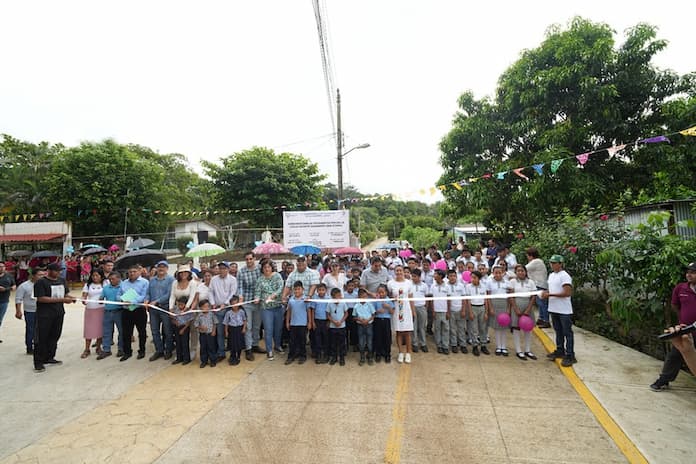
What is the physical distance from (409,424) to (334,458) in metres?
0.96

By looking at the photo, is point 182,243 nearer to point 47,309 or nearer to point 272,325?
point 47,309

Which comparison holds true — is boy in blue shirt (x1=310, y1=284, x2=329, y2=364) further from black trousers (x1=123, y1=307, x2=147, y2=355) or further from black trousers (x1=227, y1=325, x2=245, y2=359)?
black trousers (x1=123, y1=307, x2=147, y2=355)

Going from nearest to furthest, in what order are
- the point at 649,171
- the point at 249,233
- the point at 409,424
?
the point at 409,424, the point at 649,171, the point at 249,233

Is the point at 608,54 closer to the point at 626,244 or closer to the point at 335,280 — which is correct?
the point at 626,244

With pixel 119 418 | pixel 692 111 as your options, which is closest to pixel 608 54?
pixel 692 111

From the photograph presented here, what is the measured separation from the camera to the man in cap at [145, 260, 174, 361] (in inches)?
249

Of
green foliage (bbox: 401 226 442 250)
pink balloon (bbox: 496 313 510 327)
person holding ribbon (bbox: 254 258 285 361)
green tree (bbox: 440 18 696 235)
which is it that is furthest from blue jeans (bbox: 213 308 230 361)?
green foliage (bbox: 401 226 442 250)

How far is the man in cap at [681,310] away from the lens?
13.5 feet

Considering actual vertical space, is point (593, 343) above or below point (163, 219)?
below

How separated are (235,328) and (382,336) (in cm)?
242

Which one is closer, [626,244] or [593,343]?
[626,244]

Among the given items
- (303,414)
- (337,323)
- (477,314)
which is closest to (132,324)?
(337,323)

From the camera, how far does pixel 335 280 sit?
6.46 metres

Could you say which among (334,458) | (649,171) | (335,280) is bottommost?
(334,458)
